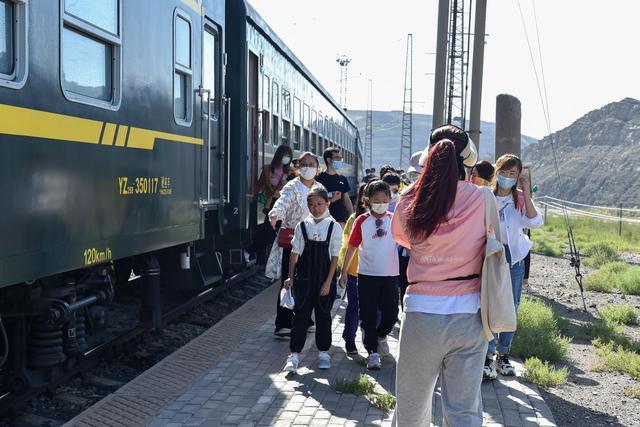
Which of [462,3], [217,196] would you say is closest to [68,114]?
[217,196]

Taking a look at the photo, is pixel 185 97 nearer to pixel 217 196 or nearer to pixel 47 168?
pixel 217 196

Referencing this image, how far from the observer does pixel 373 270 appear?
7312mm

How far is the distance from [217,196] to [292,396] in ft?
11.5

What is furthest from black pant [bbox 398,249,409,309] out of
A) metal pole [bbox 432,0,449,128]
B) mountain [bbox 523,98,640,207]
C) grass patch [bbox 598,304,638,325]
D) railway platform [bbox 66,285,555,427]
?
mountain [bbox 523,98,640,207]

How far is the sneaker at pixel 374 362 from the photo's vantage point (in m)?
7.30

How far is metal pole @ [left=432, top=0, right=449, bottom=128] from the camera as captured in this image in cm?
1388

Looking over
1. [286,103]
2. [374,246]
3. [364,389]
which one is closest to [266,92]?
[286,103]

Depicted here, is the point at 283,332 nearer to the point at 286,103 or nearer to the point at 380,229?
the point at 380,229

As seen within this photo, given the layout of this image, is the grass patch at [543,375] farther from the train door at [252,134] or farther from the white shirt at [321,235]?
the train door at [252,134]

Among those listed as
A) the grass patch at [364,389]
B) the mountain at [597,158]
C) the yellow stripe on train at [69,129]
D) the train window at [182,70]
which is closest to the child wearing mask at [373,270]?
the grass patch at [364,389]

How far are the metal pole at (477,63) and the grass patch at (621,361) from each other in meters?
6.20

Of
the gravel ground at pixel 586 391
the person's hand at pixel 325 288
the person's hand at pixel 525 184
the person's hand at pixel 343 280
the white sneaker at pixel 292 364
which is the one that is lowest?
the gravel ground at pixel 586 391

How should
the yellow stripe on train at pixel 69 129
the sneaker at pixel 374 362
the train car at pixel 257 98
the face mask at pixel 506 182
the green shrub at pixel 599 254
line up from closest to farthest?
1. the yellow stripe on train at pixel 69 129
2. the face mask at pixel 506 182
3. the sneaker at pixel 374 362
4. the train car at pixel 257 98
5. the green shrub at pixel 599 254

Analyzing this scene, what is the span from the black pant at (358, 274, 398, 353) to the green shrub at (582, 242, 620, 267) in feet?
38.5
